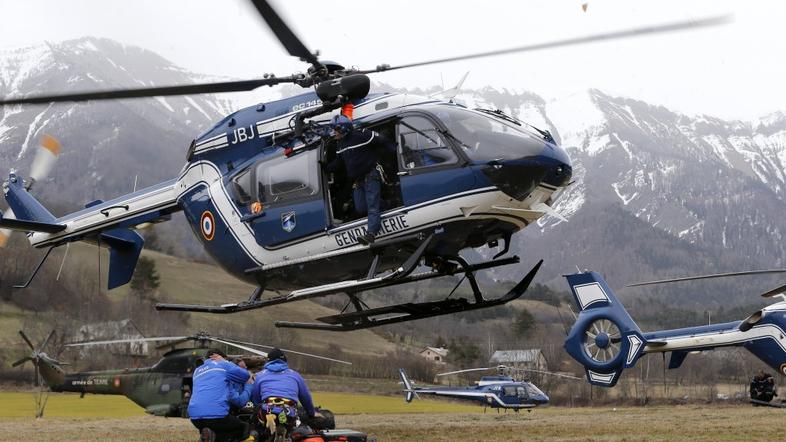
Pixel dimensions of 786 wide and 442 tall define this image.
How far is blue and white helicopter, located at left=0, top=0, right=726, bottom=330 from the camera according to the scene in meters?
13.2

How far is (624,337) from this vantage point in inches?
1101

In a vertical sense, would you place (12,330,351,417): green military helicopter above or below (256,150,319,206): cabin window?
below

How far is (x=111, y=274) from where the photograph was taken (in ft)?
64.3

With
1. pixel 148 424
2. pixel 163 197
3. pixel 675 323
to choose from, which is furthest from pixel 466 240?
pixel 675 323

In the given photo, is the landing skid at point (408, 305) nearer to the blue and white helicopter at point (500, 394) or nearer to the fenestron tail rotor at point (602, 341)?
the fenestron tail rotor at point (602, 341)

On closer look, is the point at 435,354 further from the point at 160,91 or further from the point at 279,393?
the point at 279,393

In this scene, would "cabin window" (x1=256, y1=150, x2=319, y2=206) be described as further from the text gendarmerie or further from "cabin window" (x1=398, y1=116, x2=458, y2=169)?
"cabin window" (x1=398, y1=116, x2=458, y2=169)

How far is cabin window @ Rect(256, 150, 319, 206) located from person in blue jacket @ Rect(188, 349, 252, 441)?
3965 mm

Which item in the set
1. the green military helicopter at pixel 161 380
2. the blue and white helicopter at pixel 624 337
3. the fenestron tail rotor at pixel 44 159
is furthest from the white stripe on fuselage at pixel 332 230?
the blue and white helicopter at pixel 624 337

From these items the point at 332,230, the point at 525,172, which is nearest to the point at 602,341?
the point at 332,230

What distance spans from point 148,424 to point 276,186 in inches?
383

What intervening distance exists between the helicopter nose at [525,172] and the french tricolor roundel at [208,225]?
5559 mm

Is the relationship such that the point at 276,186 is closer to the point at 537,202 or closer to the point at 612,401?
the point at 537,202

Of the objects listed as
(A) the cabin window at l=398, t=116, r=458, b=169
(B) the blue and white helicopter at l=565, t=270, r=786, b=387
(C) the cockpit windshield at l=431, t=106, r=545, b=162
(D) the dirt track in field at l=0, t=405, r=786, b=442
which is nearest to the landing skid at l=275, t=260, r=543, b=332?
(C) the cockpit windshield at l=431, t=106, r=545, b=162
